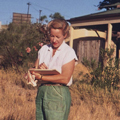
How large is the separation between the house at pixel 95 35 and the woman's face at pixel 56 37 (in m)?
7.94

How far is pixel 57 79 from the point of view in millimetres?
2242

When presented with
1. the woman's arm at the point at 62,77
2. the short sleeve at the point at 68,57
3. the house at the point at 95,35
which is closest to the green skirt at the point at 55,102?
the woman's arm at the point at 62,77

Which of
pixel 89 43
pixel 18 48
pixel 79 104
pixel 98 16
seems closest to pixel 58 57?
pixel 79 104

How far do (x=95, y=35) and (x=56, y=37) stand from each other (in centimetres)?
934

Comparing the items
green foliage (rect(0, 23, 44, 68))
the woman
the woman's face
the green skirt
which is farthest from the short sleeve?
green foliage (rect(0, 23, 44, 68))

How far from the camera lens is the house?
415 inches

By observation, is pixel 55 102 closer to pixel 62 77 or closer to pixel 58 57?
pixel 62 77

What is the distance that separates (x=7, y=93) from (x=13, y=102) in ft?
2.22

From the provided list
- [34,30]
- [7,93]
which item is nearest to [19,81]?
[7,93]

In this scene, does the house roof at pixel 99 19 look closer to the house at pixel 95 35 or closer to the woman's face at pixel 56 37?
the house at pixel 95 35

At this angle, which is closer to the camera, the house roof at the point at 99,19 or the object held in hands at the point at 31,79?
the object held in hands at the point at 31,79

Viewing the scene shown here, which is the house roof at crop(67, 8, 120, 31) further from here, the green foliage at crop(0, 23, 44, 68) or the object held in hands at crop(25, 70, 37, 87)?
the object held in hands at crop(25, 70, 37, 87)

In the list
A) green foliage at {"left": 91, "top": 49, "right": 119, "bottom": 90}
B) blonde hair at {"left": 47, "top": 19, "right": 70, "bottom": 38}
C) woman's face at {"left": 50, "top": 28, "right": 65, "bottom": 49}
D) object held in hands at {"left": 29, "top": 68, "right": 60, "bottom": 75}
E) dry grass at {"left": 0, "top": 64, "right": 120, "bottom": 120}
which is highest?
blonde hair at {"left": 47, "top": 19, "right": 70, "bottom": 38}

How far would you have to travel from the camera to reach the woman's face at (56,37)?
2.36 meters
